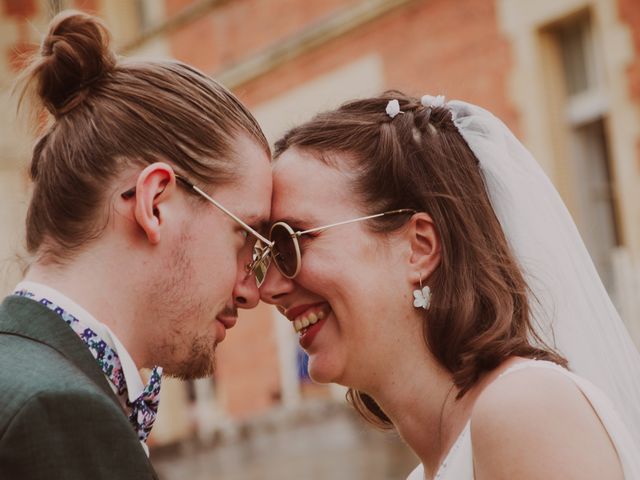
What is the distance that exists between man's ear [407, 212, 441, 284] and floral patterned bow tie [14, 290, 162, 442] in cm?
97

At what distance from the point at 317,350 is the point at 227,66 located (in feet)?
42.1

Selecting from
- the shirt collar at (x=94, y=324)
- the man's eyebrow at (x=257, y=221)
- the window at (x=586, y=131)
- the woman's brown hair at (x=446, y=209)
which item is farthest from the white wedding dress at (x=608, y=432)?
the window at (x=586, y=131)

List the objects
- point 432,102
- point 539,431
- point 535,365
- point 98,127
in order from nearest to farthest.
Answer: point 539,431 < point 98,127 < point 535,365 < point 432,102

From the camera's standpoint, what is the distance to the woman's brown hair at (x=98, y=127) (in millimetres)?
3436

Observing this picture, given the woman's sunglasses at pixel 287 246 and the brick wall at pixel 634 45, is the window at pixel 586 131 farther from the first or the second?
the woman's sunglasses at pixel 287 246

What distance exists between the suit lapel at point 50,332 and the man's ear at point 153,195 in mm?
368

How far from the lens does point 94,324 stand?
327 cm

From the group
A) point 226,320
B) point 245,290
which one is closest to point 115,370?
point 226,320

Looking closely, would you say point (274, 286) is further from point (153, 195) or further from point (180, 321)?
point (153, 195)

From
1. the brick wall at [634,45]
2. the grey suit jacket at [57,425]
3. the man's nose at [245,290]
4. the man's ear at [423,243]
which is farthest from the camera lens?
the brick wall at [634,45]

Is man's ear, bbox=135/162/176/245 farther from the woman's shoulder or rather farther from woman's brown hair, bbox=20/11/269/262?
the woman's shoulder

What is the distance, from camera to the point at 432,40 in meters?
13.6

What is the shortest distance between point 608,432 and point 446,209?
0.89 meters

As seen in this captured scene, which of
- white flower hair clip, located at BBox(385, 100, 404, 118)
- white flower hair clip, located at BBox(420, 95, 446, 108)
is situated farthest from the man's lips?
white flower hair clip, located at BBox(420, 95, 446, 108)
